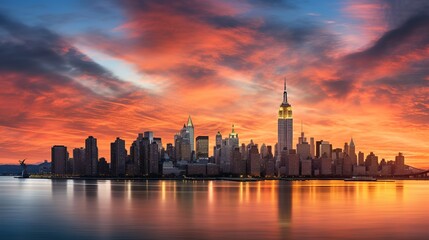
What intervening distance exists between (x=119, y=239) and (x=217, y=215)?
32.9m

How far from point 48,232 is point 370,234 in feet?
125

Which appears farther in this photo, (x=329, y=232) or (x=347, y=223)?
(x=347, y=223)

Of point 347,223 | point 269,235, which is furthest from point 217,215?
point 269,235

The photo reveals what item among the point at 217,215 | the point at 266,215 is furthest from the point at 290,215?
the point at 217,215

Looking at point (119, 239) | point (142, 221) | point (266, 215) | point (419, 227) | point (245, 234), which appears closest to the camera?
point (119, 239)

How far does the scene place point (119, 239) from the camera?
64.7 meters

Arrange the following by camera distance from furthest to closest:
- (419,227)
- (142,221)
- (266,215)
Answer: (266,215) → (142,221) → (419,227)

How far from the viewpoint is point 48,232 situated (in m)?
73.0

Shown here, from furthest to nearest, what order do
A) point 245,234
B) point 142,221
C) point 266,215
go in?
point 266,215, point 142,221, point 245,234

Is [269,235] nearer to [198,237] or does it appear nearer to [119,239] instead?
[198,237]

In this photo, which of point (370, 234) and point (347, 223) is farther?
point (347, 223)

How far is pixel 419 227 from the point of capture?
78.8m

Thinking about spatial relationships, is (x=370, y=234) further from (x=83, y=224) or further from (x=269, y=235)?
(x=83, y=224)

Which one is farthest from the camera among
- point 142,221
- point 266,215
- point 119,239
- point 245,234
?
point 266,215
